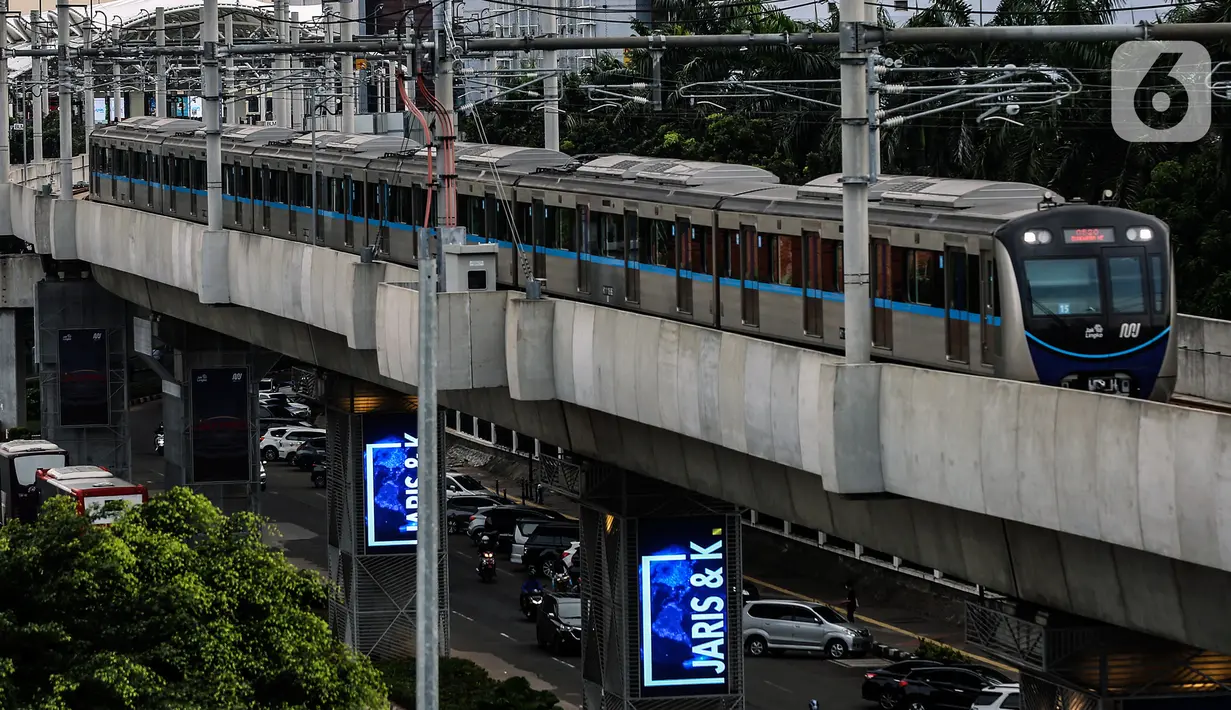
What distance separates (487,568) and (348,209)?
56.5ft

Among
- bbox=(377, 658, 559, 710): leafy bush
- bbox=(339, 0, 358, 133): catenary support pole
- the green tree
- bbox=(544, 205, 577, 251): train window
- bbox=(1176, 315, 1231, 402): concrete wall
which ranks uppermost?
bbox=(339, 0, 358, 133): catenary support pole

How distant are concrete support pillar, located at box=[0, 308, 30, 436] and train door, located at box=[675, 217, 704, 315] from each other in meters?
48.4

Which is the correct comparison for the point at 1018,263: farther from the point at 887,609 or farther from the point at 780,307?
the point at 887,609

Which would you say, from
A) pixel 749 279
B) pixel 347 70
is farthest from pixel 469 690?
pixel 347 70

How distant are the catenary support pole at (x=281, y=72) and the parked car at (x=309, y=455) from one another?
13.2 metres

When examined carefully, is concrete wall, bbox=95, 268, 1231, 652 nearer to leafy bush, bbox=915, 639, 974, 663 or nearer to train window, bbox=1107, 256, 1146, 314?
train window, bbox=1107, 256, 1146, 314

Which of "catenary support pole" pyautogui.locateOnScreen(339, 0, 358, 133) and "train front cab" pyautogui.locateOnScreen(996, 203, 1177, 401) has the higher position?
"catenary support pole" pyautogui.locateOnScreen(339, 0, 358, 133)

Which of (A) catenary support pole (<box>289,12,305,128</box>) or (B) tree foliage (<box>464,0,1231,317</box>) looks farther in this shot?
(A) catenary support pole (<box>289,12,305,128</box>)

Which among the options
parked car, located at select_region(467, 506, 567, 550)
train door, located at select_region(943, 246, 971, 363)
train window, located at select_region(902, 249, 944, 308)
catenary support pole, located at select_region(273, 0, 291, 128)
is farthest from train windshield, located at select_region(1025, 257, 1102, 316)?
parked car, located at select_region(467, 506, 567, 550)

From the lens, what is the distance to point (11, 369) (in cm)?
7750

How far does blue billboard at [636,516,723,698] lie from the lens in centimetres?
3559

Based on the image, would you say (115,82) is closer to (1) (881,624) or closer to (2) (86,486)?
(2) (86,486)

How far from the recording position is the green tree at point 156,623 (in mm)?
22328

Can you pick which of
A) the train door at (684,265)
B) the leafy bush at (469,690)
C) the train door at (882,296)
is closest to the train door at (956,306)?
the train door at (882,296)
